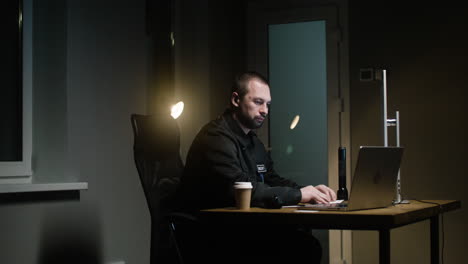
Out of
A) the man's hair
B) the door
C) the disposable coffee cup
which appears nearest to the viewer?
the disposable coffee cup

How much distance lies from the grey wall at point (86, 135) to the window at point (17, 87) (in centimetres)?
9

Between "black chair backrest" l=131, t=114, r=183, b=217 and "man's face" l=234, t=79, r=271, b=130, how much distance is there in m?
0.31

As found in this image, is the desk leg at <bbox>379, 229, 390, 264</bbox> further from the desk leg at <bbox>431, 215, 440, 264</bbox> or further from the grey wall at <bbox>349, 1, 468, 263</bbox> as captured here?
the grey wall at <bbox>349, 1, 468, 263</bbox>

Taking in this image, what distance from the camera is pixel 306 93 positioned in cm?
487

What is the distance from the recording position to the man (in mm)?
2359

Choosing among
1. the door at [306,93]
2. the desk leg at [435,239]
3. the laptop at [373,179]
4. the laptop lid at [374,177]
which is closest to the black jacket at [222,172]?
the laptop at [373,179]

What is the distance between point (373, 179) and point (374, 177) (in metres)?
0.01

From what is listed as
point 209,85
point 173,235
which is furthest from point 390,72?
point 173,235

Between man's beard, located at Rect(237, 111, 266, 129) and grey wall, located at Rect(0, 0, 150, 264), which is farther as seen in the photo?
grey wall, located at Rect(0, 0, 150, 264)

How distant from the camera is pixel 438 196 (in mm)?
4398

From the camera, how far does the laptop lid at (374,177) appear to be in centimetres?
204

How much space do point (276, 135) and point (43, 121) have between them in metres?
2.14

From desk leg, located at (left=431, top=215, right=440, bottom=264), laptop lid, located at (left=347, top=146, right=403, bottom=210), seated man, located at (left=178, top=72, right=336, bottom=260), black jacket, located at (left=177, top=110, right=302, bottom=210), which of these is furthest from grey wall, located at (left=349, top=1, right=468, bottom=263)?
laptop lid, located at (left=347, top=146, right=403, bottom=210)

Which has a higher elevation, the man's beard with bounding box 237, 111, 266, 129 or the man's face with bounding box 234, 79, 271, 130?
the man's face with bounding box 234, 79, 271, 130
